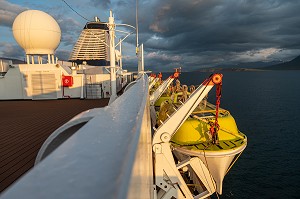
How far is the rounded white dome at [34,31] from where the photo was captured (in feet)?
71.4

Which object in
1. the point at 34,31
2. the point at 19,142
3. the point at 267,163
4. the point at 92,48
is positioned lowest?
the point at 267,163

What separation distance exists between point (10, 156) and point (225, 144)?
27.3ft

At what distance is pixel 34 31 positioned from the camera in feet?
71.6

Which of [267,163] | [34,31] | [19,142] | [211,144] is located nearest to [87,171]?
A: [211,144]

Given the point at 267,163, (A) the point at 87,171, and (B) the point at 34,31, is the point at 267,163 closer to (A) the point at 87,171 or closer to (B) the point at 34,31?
(A) the point at 87,171

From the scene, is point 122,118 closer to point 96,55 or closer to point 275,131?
point 275,131

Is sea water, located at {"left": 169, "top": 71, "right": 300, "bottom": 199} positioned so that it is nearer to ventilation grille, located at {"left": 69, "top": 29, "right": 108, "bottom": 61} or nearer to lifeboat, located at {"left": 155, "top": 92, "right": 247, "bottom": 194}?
lifeboat, located at {"left": 155, "top": 92, "right": 247, "bottom": 194}

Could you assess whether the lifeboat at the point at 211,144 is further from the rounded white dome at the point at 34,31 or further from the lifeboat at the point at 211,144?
the rounded white dome at the point at 34,31

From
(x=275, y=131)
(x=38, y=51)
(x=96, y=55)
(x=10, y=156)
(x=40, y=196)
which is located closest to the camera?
(x=40, y=196)

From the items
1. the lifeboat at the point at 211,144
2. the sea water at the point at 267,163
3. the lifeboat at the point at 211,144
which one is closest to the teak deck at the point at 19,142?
the lifeboat at the point at 211,144

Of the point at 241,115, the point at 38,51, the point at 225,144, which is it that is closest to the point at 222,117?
the point at 225,144

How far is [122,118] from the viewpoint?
2193 millimetres

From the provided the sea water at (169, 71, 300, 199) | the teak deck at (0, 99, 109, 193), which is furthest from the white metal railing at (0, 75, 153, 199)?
the sea water at (169, 71, 300, 199)

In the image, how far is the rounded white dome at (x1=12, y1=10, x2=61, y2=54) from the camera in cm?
2177
